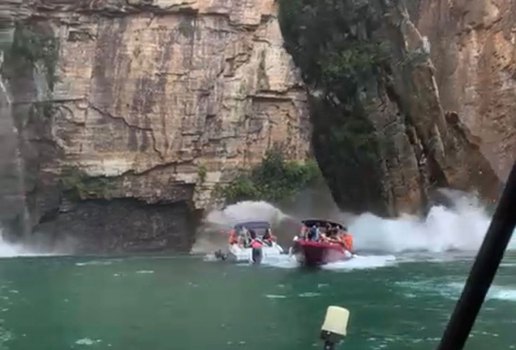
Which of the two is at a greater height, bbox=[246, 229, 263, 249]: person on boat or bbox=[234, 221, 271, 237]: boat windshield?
bbox=[234, 221, 271, 237]: boat windshield

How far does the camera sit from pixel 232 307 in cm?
2027

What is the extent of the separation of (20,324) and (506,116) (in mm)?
39333

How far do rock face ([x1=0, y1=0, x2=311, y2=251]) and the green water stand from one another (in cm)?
1157

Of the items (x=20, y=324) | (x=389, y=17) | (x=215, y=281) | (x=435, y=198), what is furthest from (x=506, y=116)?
(x=20, y=324)

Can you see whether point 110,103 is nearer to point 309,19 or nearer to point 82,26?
point 82,26

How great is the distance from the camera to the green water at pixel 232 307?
50.0ft

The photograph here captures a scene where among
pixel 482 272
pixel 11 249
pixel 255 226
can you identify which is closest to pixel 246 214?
pixel 255 226

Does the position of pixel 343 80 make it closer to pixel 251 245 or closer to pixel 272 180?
pixel 272 180

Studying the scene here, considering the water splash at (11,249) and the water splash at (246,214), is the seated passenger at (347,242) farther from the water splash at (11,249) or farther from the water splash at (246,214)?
the water splash at (11,249)

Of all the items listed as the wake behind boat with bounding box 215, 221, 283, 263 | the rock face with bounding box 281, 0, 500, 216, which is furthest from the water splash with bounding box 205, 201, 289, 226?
the rock face with bounding box 281, 0, 500, 216

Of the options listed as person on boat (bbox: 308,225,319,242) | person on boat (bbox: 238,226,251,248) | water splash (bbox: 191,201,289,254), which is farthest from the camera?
water splash (bbox: 191,201,289,254)

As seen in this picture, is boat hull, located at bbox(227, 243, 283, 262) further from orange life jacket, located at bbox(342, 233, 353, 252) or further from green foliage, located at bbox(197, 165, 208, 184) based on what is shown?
green foliage, located at bbox(197, 165, 208, 184)

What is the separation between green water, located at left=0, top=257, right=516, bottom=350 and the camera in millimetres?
15242

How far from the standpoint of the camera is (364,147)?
43.8 m
